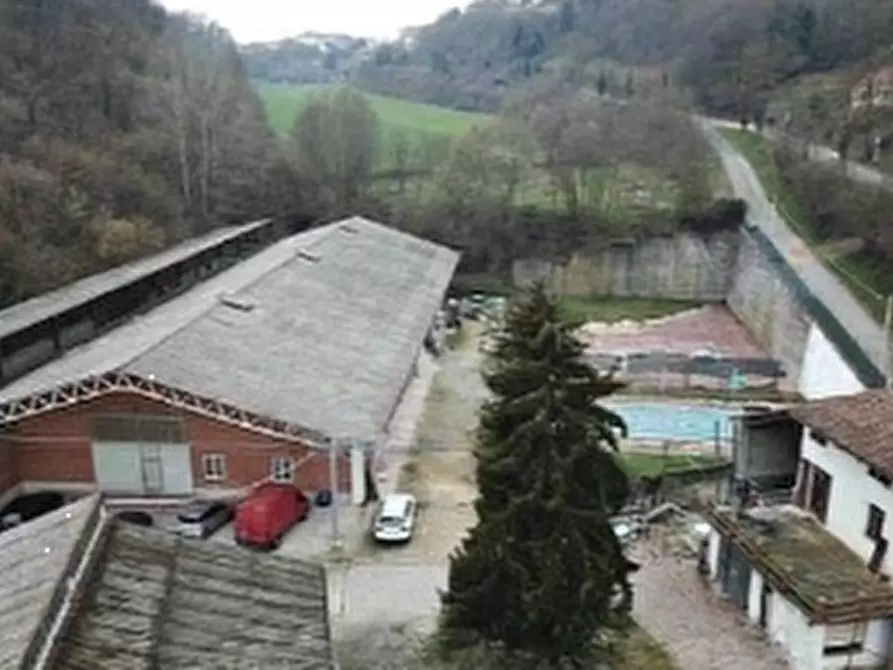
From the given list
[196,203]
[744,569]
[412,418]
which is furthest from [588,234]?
[744,569]

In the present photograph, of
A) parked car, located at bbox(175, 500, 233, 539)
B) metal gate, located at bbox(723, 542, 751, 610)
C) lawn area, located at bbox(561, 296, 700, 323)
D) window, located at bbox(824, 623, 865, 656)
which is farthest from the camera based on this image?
lawn area, located at bbox(561, 296, 700, 323)

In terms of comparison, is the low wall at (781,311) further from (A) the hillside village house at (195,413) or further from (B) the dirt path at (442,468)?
(A) the hillside village house at (195,413)

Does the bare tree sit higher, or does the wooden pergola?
the bare tree

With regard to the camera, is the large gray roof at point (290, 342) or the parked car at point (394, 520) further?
the large gray roof at point (290, 342)

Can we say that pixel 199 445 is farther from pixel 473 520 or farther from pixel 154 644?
pixel 154 644

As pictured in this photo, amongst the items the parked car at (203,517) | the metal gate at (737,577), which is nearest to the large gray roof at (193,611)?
the metal gate at (737,577)

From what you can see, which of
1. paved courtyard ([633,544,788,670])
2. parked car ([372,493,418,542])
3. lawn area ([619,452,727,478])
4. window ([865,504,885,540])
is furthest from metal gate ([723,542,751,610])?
parked car ([372,493,418,542])

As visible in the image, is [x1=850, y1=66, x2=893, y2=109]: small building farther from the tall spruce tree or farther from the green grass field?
the tall spruce tree
